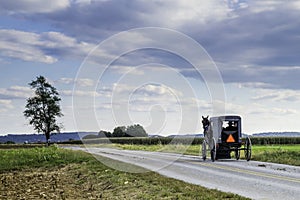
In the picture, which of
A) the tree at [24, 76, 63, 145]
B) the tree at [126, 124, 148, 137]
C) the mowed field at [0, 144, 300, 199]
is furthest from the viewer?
the tree at [24, 76, 63, 145]

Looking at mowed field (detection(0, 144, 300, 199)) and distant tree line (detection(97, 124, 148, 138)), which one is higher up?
distant tree line (detection(97, 124, 148, 138))

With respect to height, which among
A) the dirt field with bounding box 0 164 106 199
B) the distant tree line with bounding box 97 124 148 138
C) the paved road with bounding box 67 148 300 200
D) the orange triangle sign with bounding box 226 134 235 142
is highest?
the distant tree line with bounding box 97 124 148 138

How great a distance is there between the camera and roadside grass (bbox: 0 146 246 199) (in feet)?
51.8

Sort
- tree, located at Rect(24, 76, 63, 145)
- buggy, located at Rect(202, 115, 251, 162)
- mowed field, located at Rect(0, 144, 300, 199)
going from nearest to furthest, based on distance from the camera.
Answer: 1. mowed field, located at Rect(0, 144, 300, 199)
2. buggy, located at Rect(202, 115, 251, 162)
3. tree, located at Rect(24, 76, 63, 145)

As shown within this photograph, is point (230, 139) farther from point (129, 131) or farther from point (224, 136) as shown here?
point (129, 131)

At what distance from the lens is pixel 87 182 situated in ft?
70.0

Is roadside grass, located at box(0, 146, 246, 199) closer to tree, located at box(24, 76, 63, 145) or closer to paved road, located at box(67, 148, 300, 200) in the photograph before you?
paved road, located at box(67, 148, 300, 200)

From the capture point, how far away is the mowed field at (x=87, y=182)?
1596 cm

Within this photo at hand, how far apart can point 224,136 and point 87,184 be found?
36.4 ft

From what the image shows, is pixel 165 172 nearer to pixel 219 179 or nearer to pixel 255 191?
pixel 219 179

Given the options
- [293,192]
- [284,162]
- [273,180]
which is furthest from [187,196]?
[284,162]

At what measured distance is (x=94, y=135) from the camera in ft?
87.4

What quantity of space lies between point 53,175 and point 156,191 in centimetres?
1042

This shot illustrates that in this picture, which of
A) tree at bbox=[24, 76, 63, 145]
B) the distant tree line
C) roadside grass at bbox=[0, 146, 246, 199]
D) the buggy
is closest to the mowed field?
roadside grass at bbox=[0, 146, 246, 199]
